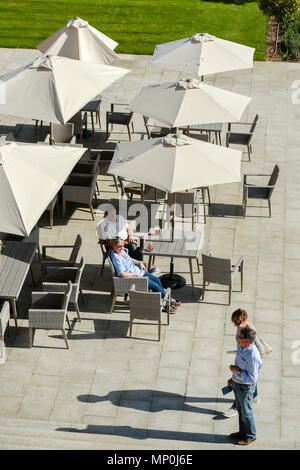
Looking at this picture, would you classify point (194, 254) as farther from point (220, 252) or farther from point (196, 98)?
point (196, 98)

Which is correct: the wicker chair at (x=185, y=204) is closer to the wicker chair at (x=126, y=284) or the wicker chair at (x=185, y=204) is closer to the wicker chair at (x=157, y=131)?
the wicker chair at (x=126, y=284)

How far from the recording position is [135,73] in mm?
23531

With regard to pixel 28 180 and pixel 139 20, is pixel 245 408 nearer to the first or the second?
pixel 28 180

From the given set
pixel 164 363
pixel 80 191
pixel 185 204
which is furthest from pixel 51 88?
pixel 164 363

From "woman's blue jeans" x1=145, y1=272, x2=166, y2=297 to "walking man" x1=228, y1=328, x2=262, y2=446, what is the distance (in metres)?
2.97

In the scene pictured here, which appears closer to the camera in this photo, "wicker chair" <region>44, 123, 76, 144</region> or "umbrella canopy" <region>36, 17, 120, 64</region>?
"wicker chair" <region>44, 123, 76, 144</region>

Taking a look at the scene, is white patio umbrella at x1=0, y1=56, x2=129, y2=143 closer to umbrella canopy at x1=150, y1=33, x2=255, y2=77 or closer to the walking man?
umbrella canopy at x1=150, y1=33, x2=255, y2=77

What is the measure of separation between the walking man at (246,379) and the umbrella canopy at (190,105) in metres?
6.37

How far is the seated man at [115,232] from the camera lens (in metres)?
14.0

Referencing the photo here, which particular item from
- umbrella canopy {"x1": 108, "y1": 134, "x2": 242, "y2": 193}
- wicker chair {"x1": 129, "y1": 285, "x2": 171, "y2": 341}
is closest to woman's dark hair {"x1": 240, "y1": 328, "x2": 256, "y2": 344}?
wicker chair {"x1": 129, "y1": 285, "x2": 171, "y2": 341}

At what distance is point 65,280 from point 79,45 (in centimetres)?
699

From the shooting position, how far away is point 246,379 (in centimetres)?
1059

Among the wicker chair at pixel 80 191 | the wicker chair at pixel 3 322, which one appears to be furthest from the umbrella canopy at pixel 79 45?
the wicker chair at pixel 3 322

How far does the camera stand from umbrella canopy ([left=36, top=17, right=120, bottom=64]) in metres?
18.8
